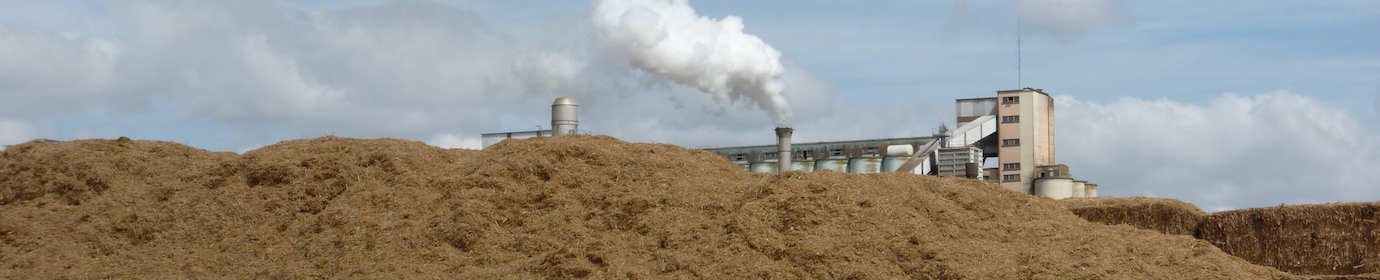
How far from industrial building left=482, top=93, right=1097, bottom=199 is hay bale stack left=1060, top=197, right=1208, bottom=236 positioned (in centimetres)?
1241

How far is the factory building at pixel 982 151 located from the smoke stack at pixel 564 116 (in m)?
6.74

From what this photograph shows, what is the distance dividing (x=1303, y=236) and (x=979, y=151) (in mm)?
14209

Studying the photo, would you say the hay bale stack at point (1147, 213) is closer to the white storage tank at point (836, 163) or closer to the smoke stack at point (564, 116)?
the smoke stack at point (564, 116)

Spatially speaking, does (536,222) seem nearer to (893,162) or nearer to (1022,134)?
(893,162)

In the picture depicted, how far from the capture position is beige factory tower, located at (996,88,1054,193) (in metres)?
28.1

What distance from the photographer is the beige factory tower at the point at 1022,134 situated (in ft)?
92.2

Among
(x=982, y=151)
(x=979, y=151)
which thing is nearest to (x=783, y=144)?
(x=979, y=151)

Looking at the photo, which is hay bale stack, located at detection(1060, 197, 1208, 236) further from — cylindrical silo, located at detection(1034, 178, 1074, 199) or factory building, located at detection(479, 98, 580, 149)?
cylindrical silo, located at detection(1034, 178, 1074, 199)

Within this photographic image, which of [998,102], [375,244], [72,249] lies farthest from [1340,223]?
[998,102]

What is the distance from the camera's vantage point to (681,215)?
11.5 meters

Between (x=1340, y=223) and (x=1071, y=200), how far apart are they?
3052mm

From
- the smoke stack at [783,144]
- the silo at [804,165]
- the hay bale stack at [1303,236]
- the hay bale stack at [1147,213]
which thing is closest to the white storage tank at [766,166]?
the silo at [804,165]

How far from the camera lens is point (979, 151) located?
2641 centimetres

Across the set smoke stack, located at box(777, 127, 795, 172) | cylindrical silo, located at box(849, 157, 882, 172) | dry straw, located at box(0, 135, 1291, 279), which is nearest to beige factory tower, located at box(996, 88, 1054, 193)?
cylindrical silo, located at box(849, 157, 882, 172)
